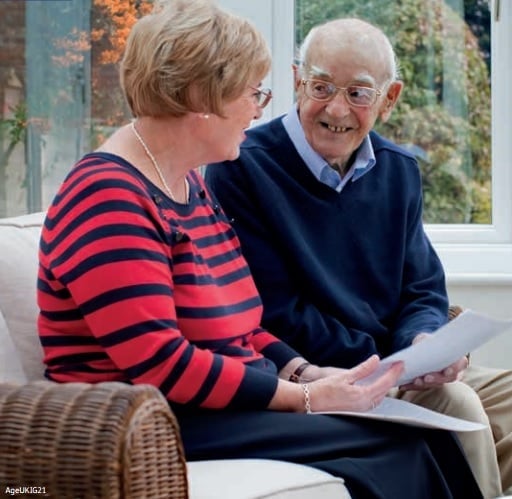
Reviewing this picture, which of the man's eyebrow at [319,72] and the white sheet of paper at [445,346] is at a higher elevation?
the man's eyebrow at [319,72]

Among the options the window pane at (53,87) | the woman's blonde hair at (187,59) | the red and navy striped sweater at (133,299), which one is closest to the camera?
the red and navy striped sweater at (133,299)

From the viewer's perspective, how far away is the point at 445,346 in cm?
195

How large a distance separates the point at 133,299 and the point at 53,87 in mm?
1623

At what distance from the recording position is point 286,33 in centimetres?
322

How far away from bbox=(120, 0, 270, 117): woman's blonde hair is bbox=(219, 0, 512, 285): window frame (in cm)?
128

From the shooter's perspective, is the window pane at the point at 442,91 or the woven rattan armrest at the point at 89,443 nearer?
the woven rattan armrest at the point at 89,443

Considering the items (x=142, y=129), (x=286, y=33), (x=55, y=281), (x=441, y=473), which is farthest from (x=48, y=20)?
(x=441, y=473)

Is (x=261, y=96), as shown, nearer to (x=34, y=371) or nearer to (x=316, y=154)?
(x=316, y=154)

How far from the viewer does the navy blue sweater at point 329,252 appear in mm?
2227

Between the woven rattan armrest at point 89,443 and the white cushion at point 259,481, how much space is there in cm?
11

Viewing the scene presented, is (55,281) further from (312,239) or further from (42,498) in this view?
(312,239)

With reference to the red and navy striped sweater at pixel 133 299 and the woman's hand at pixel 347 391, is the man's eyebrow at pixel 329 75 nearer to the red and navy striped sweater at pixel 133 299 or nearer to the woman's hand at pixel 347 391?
the red and navy striped sweater at pixel 133 299

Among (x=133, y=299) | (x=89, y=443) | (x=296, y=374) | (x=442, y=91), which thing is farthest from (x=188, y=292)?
(x=442, y=91)

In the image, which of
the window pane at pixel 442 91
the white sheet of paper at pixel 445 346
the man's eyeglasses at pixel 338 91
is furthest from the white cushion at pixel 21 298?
the window pane at pixel 442 91
